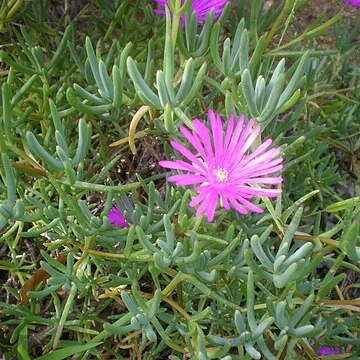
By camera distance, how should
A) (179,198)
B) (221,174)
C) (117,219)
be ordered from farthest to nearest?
(117,219) < (179,198) < (221,174)

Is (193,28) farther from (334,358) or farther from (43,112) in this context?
(334,358)

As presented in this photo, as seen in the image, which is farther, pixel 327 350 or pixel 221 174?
pixel 327 350

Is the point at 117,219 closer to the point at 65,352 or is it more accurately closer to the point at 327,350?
the point at 65,352

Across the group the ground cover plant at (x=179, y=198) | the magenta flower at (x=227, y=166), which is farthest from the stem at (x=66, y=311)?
the magenta flower at (x=227, y=166)

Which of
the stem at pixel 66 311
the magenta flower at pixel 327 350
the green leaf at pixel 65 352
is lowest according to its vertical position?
the green leaf at pixel 65 352

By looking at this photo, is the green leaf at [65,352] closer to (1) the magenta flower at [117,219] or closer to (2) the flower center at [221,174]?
(1) the magenta flower at [117,219]

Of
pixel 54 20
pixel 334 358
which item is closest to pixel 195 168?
pixel 334 358

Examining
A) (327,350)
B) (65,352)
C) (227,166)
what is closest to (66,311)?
(65,352)
